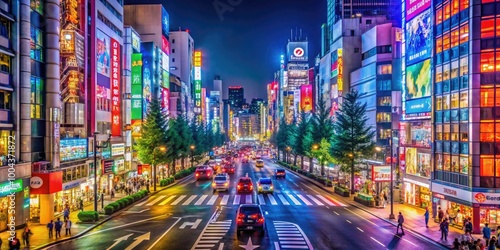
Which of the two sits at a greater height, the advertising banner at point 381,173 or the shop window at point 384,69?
the shop window at point 384,69

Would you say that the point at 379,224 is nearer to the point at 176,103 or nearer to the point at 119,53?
the point at 119,53

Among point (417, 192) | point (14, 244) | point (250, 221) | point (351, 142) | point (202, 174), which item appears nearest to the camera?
point (14, 244)

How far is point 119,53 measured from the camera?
59.3 meters

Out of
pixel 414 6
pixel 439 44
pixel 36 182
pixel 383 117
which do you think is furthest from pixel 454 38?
pixel 383 117

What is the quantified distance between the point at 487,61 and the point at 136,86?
45938 mm

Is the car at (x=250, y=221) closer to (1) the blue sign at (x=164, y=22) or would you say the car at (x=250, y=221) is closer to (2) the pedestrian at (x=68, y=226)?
(2) the pedestrian at (x=68, y=226)

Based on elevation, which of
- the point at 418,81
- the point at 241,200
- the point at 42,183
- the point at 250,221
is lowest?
the point at 241,200

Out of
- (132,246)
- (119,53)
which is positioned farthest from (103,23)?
(132,246)

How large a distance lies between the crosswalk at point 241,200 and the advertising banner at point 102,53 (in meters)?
14.6

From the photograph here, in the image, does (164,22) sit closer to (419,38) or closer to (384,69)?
(384,69)

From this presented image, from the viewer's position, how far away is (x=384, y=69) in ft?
235

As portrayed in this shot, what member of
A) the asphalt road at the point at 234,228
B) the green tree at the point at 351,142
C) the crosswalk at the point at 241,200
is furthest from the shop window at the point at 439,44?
the green tree at the point at 351,142

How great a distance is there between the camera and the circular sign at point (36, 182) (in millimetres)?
35438

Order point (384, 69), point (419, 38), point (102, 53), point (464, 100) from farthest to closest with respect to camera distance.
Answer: point (384, 69)
point (102, 53)
point (419, 38)
point (464, 100)
